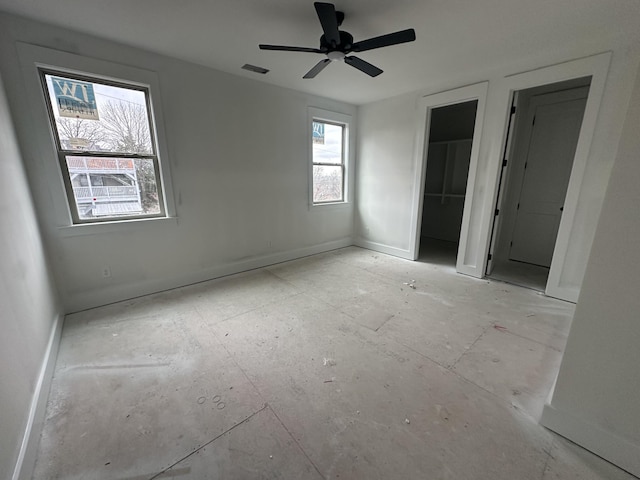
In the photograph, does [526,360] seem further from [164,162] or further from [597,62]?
[164,162]

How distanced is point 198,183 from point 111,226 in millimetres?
1039

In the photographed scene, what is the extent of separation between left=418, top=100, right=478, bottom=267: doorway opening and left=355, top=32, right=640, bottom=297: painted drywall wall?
115 centimetres

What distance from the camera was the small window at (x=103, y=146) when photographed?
2.45 meters

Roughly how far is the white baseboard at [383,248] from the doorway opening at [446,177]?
0.53m

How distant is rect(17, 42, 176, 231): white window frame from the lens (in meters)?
2.22

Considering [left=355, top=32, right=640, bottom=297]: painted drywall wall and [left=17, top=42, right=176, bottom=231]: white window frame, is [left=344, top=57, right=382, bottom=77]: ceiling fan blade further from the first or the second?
[left=17, top=42, right=176, bottom=231]: white window frame

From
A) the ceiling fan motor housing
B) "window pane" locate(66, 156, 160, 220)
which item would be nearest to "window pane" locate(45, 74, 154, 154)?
"window pane" locate(66, 156, 160, 220)

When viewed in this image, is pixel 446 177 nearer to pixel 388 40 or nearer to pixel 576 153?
pixel 576 153

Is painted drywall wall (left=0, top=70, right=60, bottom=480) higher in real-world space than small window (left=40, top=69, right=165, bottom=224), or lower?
lower

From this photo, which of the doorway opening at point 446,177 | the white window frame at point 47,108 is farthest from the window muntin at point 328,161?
the white window frame at point 47,108

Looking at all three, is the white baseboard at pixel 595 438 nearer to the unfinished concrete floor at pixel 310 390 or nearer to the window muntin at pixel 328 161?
the unfinished concrete floor at pixel 310 390

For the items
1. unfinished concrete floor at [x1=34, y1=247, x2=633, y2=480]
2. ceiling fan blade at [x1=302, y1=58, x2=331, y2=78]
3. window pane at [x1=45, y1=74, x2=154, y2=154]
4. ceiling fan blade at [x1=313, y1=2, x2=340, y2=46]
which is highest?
ceiling fan blade at [x1=313, y1=2, x2=340, y2=46]

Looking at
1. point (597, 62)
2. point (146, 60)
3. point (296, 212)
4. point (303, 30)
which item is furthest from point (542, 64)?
point (146, 60)

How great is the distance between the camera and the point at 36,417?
1.44 metres
